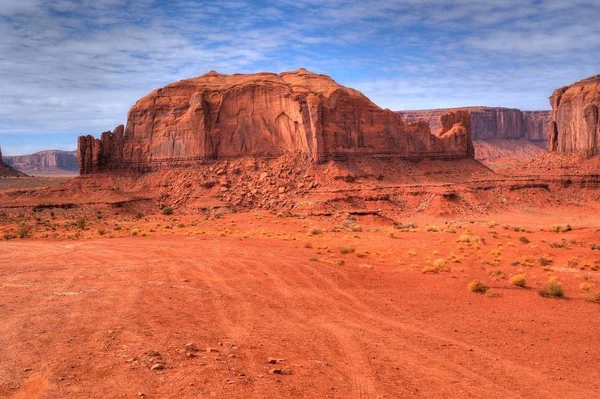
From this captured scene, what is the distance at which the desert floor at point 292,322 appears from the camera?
776cm

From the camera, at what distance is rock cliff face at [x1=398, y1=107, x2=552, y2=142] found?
455 feet

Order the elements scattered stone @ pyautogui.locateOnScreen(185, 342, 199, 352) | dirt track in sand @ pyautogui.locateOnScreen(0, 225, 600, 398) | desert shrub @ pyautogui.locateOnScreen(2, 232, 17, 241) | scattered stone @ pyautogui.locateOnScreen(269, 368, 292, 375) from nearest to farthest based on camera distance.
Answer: dirt track in sand @ pyautogui.locateOnScreen(0, 225, 600, 398) < scattered stone @ pyautogui.locateOnScreen(269, 368, 292, 375) < scattered stone @ pyautogui.locateOnScreen(185, 342, 199, 352) < desert shrub @ pyautogui.locateOnScreen(2, 232, 17, 241)

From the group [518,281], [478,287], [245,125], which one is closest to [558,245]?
[518,281]

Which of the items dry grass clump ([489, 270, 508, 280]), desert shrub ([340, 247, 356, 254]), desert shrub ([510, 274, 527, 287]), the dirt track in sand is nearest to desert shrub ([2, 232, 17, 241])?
the dirt track in sand

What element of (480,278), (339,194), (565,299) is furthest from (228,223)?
(565,299)

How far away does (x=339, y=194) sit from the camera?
43906 millimetres

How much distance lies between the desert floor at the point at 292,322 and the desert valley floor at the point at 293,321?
0.04 metres

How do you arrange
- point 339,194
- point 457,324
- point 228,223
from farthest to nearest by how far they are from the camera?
point 339,194, point 228,223, point 457,324

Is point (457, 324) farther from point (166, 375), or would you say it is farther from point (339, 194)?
point (339, 194)

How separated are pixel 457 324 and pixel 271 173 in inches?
1469

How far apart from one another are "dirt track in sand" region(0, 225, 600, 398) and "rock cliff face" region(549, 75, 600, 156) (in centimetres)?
5698

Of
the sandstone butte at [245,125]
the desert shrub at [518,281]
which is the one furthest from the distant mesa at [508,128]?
the desert shrub at [518,281]

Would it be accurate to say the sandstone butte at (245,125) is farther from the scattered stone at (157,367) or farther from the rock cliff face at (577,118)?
the scattered stone at (157,367)

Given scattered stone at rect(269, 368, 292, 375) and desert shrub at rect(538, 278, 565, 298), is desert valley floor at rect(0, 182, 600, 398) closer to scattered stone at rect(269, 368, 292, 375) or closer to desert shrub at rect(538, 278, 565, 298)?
scattered stone at rect(269, 368, 292, 375)
